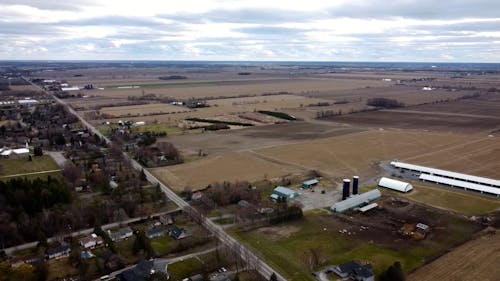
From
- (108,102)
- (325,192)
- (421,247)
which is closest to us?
(421,247)

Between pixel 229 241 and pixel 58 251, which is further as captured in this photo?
pixel 229 241

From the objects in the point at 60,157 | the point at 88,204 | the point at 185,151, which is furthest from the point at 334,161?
the point at 60,157

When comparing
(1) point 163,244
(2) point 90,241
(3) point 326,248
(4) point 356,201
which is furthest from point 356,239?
(2) point 90,241

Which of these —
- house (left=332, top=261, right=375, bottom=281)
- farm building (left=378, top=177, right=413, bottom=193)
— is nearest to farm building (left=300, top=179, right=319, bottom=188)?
farm building (left=378, top=177, right=413, bottom=193)

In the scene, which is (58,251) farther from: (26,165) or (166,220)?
(26,165)

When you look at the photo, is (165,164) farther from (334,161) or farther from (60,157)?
(334,161)

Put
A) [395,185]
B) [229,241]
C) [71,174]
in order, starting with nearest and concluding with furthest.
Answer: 1. [229,241]
2. [395,185]
3. [71,174]

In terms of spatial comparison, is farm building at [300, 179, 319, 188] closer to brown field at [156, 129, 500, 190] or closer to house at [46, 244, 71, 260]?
brown field at [156, 129, 500, 190]
